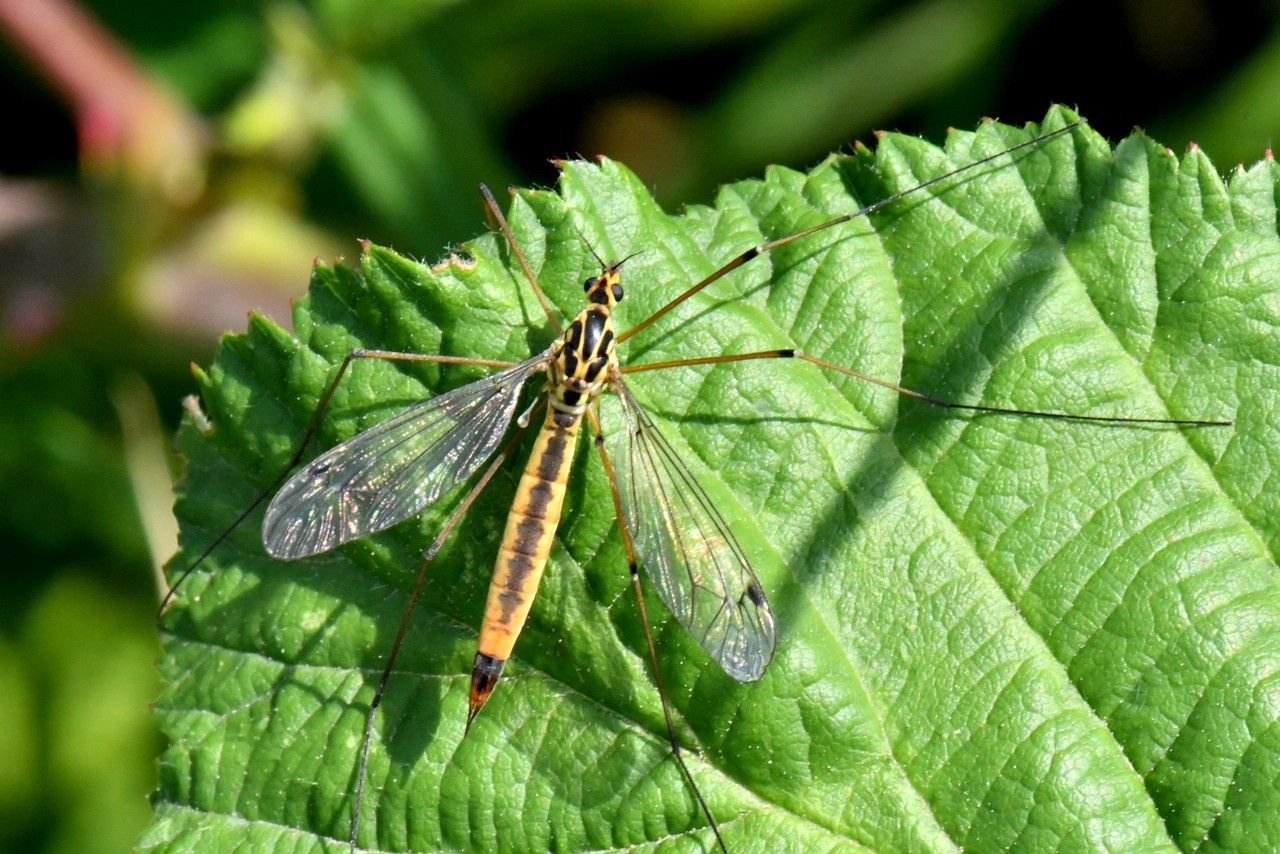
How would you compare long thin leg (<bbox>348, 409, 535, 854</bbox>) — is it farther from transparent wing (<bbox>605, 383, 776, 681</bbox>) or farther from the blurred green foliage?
the blurred green foliage

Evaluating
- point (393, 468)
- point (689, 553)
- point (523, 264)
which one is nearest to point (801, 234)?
point (523, 264)

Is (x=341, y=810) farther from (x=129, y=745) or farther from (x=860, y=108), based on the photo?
(x=860, y=108)

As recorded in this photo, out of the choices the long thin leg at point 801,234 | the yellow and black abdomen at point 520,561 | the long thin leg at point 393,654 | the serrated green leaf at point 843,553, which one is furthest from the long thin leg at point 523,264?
the long thin leg at point 393,654

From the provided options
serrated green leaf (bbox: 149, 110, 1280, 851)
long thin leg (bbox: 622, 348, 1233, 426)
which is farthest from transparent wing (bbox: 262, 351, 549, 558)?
long thin leg (bbox: 622, 348, 1233, 426)

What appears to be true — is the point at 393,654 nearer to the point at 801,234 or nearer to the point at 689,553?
the point at 689,553

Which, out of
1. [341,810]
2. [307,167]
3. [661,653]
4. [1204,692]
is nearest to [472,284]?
[661,653]
